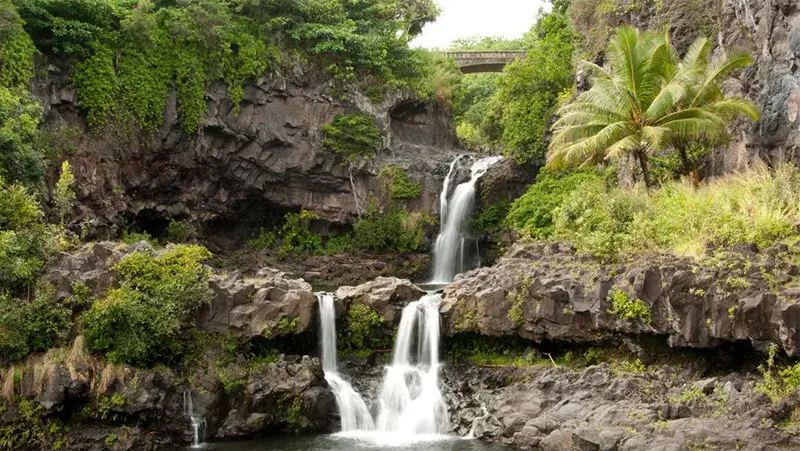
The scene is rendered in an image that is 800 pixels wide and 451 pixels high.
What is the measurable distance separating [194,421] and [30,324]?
4.27m

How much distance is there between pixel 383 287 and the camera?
19.2 metres

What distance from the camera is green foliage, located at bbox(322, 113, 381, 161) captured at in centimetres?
3219

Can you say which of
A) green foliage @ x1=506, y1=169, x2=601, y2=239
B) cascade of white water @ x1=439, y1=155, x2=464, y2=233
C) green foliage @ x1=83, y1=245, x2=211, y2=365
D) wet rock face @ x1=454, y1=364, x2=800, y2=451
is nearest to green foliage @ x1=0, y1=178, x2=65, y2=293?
green foliage @ x1=83, y1=245, x2=211, y2=365

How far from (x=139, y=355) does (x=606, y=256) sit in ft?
36.8

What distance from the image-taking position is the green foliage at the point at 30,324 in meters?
15.4

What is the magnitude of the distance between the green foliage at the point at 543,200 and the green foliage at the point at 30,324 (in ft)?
51.2

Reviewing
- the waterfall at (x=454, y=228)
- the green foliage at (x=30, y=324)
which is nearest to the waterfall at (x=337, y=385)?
the green foliage at (x=30, y=324)

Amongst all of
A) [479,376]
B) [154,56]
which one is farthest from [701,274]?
[154,56]

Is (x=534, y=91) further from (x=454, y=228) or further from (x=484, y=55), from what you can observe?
(x=484, y=55)

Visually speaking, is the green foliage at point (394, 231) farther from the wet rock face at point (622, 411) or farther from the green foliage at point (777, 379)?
the green foliage at point (777, 379)

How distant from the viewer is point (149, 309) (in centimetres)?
1596

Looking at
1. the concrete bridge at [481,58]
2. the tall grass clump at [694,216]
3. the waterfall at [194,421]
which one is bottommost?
the waterfall at [194,421]

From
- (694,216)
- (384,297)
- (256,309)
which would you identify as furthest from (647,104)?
(256,309)

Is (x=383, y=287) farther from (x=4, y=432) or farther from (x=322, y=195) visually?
(x=322, y=195)
